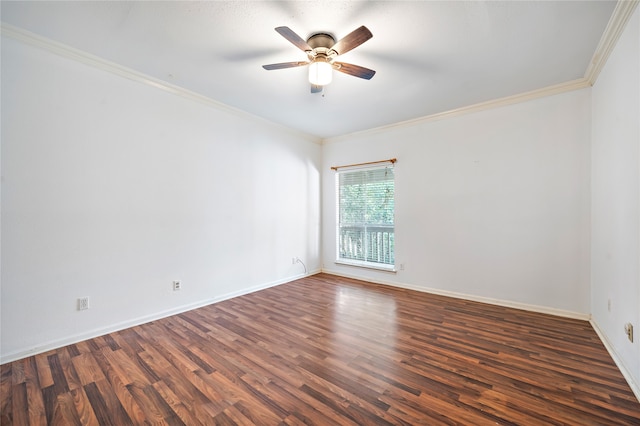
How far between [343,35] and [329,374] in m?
2.70

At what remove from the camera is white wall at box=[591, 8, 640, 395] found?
1824 mm

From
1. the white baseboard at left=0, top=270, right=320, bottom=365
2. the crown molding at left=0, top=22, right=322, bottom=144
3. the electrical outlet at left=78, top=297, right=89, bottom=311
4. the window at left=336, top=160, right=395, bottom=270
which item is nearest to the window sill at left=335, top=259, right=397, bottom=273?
the window at left=336, top=160, right=395, bottom=270

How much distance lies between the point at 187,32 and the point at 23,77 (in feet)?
4.68

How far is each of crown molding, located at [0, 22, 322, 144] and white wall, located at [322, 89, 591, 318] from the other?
2.66 meters

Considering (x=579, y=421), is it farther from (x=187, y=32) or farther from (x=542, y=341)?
(x=187, y=32)

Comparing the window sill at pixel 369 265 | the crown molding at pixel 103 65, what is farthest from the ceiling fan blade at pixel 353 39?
the window sill at pixel 369 265

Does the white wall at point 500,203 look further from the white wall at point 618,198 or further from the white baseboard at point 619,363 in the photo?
the white baseboard at point 619,363

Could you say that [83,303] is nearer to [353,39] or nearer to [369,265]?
[353,39]

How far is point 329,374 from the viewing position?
6.43 feet

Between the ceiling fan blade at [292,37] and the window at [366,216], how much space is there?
273 cm

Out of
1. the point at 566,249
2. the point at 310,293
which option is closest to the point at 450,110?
the point at 566,249

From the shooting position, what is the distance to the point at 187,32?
2.17 m

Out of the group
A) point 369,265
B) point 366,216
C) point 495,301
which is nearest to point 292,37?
point 366,216

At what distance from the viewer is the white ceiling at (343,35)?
1.92m
